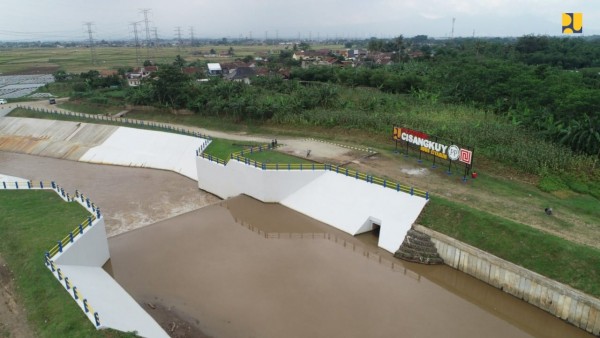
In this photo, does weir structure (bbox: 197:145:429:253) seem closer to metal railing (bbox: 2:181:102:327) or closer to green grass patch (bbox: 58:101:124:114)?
metal railing (bbox: 2:181:102:327)

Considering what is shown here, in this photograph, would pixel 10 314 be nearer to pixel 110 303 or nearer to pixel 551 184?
pixel 110 303

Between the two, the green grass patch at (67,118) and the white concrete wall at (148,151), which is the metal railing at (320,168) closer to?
the white concrete wall at (148,151)

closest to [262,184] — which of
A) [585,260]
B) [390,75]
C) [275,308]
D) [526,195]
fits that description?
[275,308]

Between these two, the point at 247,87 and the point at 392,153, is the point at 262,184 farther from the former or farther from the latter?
the point at 247,87

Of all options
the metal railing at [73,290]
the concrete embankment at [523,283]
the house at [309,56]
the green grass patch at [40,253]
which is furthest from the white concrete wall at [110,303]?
the house at [309,56]

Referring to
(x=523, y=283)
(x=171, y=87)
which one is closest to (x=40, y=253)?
(x=523, y=283)

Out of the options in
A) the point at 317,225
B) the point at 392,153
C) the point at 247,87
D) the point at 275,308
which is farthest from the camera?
the point at 247,87
